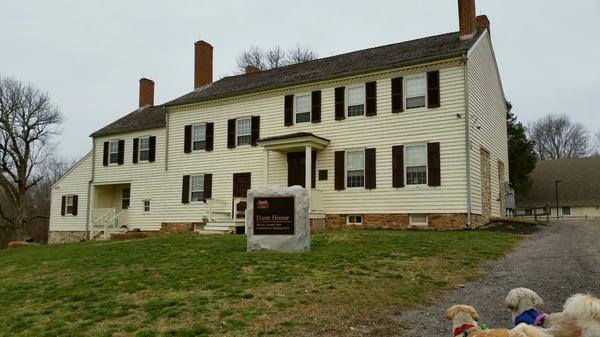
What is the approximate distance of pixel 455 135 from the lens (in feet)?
59.0

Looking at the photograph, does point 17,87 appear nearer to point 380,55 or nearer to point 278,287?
point 380,55

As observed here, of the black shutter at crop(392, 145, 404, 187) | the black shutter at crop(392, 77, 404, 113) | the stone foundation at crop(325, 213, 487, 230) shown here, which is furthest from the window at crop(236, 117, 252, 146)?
the black shutter at crop(392, 145, 404, 187)

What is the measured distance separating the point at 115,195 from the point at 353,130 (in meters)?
16.8

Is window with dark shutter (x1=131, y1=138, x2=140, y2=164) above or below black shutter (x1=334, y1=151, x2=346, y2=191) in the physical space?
above

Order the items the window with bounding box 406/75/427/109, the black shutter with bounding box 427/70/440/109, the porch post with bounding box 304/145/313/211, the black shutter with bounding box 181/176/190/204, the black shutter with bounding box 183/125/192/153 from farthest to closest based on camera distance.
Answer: the black shutter with bounding box 183/125/192/153 < the black shutter with bounding box 181/176/190/204 < the porch post with bounding box 304/145/313/211 < the window with bounding box 406/75/427/109 < the black shutter with bounding box 427/70/440/109

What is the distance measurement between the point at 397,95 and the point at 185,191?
11.7 meters

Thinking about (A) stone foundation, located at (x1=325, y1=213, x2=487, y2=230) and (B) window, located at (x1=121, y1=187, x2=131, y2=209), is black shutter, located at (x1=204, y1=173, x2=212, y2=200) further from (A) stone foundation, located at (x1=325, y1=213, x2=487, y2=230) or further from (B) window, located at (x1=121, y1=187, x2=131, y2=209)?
(B) window, located at (x1=121, y1=187, x2=131, y2=209)

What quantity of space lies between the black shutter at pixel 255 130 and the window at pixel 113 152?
9925 millimetres

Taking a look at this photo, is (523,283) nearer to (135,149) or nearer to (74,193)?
(135,149)

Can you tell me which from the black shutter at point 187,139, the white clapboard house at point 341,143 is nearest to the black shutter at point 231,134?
the white clapboard house at point 341,143

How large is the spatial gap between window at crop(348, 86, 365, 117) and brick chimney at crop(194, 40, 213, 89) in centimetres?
1091

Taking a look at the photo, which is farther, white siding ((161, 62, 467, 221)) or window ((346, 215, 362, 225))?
window ((346, 215, 362, 225))

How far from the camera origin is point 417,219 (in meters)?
18.6

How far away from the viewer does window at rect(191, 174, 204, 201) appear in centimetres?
2429
